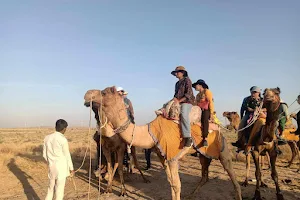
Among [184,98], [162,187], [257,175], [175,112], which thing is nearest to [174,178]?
[175,112]

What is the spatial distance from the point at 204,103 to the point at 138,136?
2.20m

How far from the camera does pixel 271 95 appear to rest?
712cm

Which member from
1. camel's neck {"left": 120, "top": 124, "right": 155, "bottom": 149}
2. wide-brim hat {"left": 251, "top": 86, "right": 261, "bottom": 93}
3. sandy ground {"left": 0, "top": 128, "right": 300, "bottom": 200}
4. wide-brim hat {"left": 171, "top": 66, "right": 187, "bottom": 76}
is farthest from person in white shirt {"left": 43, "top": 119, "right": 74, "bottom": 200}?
wide-brim hat {"left": 251, "top": 86, "right": 261, "bottom": 93}

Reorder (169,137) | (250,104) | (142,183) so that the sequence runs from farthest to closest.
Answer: (142,183), (250,104), (169,137)

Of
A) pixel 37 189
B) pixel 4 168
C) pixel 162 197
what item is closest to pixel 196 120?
pixel 162 197

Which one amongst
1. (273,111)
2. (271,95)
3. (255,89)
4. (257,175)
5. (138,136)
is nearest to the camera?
(138,136)

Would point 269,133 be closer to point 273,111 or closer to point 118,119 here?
point 273,111

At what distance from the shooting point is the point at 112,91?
607cm

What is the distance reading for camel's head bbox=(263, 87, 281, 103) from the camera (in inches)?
280

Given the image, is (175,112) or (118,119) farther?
(175,112)

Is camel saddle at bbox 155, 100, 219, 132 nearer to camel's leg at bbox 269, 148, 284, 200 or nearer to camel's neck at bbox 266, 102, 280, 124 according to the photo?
camel's neck at bbox 266, 102, 280, 124

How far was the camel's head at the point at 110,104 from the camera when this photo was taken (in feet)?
19.6

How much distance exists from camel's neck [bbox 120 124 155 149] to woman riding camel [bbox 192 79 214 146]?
4.61 feet

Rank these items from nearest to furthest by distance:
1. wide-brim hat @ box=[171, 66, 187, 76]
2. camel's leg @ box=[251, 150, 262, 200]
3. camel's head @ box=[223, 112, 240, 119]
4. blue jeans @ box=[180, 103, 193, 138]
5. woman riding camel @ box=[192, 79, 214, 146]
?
blue jeans @ box=[180, 103, 193, 138] → woman riding camel @ box=[192, 79, 214, 146] → wide-brim hat @ box=[171, 66, 187, 76] → camel's leg @ box=[251, 150, 262, 200] → camel's head @ box=[223, 112, 240, 119]
